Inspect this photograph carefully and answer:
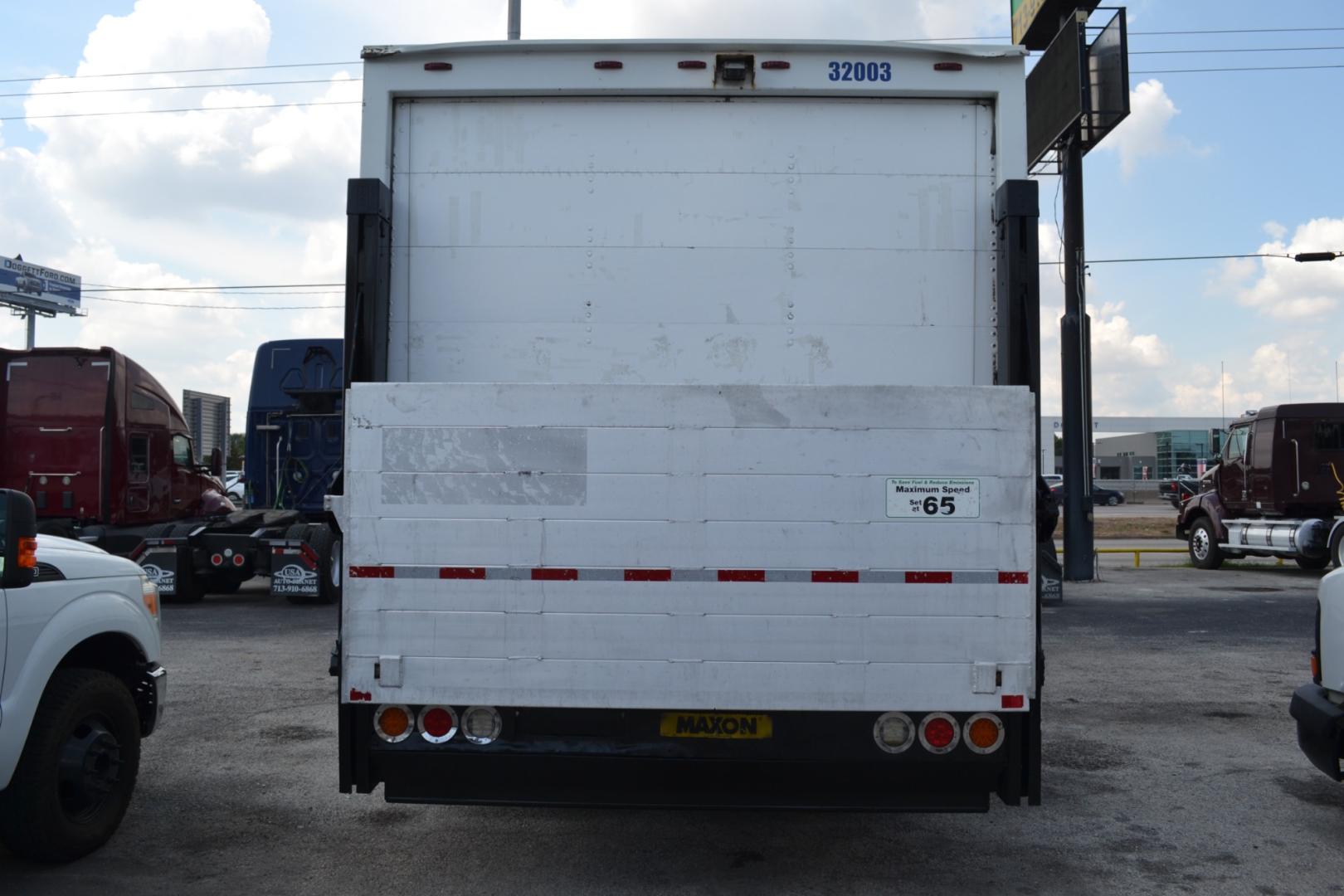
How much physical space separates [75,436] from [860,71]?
12267mm

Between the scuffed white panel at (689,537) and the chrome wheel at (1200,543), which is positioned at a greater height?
the scuffed white panel at (689,537)

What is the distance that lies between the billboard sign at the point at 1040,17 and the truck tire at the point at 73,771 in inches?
709

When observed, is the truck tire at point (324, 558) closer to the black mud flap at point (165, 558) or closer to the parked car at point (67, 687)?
the black mud flap at point (165, 558)

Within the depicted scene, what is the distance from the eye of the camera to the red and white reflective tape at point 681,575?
154 inches

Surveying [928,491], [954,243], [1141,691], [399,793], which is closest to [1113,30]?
[1141,691]

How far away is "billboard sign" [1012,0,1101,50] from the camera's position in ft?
62.0

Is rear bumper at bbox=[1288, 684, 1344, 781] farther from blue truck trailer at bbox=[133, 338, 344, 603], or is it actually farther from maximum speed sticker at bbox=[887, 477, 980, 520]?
blue truck trailer at bbox=[133, 338, 344, 603]

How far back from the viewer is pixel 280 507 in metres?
15.6

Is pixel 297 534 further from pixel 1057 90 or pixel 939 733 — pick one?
pixel 1057 90

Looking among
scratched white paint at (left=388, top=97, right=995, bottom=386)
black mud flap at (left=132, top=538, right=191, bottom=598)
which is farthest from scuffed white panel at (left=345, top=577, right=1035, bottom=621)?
black mud flap at (left=132, top=538, right=191, bottom=598)

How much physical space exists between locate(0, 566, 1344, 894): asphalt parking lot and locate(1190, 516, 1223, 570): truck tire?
13.4 metres

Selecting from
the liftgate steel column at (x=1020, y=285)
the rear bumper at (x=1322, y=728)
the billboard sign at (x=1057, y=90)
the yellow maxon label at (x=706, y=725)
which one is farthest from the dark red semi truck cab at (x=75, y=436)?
the billboard sign at (x=1057, y=90)

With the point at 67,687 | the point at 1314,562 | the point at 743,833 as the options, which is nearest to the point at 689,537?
the point at 743,833

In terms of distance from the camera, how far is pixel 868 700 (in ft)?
13.0
